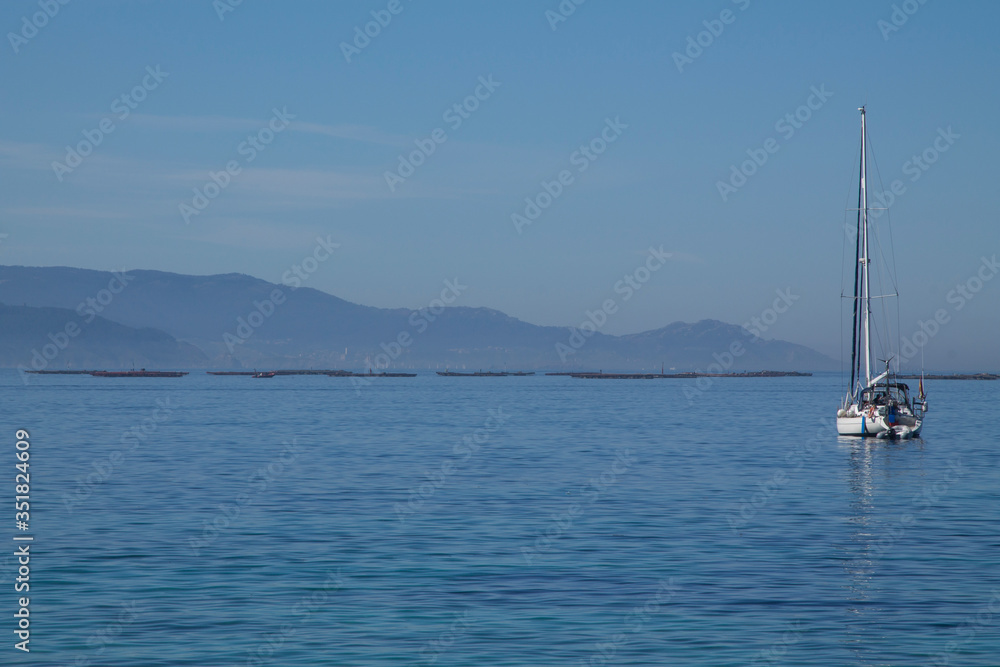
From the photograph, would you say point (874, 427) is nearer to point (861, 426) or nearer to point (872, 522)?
point (861, 426)

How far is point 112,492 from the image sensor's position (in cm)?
3706

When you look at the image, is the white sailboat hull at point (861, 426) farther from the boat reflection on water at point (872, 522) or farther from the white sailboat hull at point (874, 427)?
the boat reflection on water at point (872, 522)

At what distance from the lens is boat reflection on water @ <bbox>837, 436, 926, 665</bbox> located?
1855 cm

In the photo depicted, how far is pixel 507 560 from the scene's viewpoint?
2452 centimetres

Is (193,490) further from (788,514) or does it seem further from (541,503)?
(788,514)

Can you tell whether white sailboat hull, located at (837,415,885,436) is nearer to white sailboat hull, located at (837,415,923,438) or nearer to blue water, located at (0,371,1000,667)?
white sailboat hull, located at (837,415,923,438)

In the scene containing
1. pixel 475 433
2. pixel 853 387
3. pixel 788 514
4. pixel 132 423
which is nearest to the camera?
pixel 788 514

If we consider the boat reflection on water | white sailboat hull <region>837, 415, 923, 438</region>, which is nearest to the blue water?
the boat reflection on water

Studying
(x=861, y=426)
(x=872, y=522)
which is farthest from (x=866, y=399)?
(x=872, y=522)

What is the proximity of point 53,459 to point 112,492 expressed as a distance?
633 inches

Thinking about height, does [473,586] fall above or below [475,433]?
below

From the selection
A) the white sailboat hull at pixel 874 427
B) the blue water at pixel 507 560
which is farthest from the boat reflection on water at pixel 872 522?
the white sailboat hull at pixel 874 427

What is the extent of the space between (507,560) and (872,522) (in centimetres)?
1369

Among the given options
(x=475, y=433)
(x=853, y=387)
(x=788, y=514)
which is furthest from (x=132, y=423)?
Result: (x=788, y=514)
